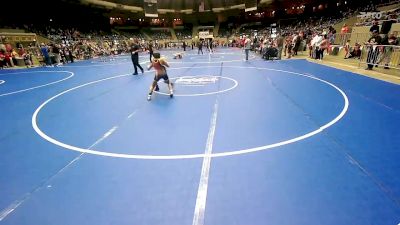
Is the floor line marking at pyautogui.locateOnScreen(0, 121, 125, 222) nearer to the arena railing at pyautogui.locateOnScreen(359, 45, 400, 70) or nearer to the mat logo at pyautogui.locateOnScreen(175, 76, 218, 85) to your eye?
the mat logo at pyautogui.locateOnScreen(175, 76, 218, 85)

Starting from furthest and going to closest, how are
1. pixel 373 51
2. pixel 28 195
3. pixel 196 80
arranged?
pixel 373 51
pixel 196 80
pixel 28 195

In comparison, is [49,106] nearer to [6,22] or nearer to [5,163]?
[5,163]

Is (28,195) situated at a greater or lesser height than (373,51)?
lesser

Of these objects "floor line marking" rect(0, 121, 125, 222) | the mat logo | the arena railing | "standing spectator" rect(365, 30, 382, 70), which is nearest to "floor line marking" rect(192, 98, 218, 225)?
"floor line marking" rect(0, 121, 125, 222)

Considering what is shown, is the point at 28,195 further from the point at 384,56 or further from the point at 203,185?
the point at 384,56

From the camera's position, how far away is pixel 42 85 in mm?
11992

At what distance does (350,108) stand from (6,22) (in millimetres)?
38519

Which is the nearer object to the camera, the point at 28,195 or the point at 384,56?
the point at 28,195

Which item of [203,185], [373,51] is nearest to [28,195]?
[203,185]

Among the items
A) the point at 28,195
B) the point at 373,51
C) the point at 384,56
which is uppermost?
the point at 373,51

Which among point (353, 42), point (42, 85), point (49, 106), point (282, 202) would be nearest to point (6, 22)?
point (42, 85)

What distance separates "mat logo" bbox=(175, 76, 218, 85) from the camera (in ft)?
35.7

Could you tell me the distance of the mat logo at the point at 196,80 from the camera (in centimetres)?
1087

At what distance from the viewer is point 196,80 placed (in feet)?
37.5
